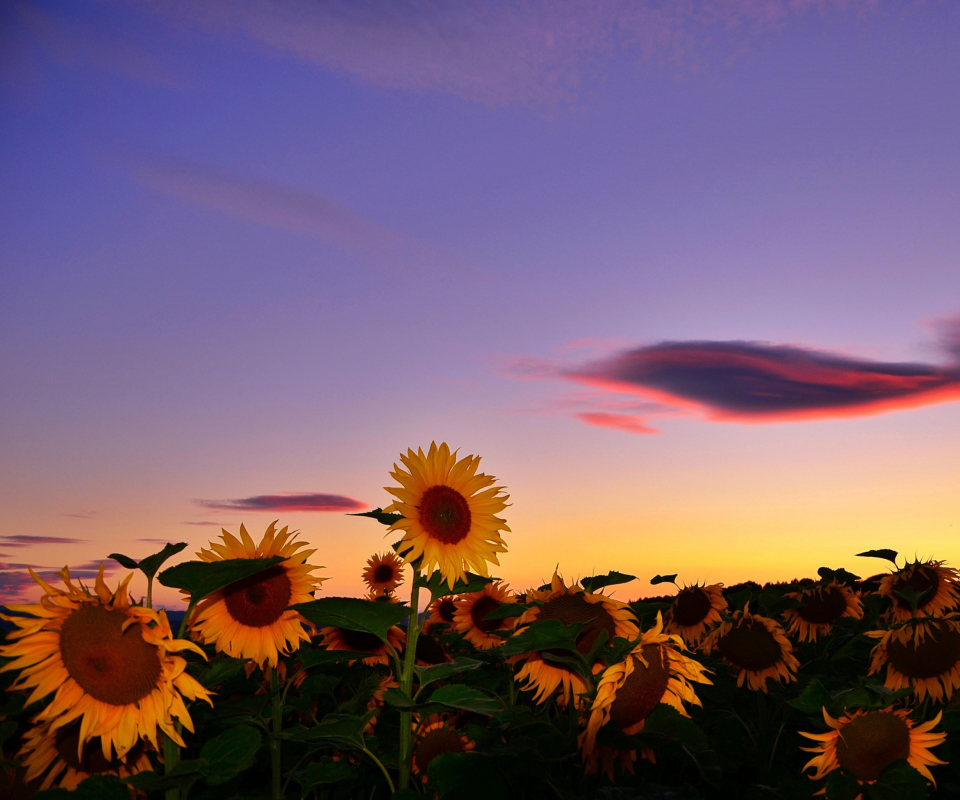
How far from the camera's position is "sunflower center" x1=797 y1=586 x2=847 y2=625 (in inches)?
431

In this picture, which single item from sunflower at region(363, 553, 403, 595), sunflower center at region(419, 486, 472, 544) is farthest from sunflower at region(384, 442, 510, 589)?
sunflower at region(363, 553, 403, 595)

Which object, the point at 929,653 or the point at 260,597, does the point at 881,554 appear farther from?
the point at 260,597

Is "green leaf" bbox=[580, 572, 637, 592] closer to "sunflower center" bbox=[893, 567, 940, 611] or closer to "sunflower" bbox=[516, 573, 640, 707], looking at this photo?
"sunflower" bbox=[516, 573, 640, 707]

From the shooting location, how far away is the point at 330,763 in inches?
195

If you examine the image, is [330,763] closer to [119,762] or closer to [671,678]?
[119,762]

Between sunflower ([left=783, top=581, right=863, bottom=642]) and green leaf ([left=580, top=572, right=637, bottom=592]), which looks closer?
green leaf ([left=580, top=572, right=637, bottom=592])

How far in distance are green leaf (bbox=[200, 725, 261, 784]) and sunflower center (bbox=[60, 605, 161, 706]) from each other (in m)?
0.49

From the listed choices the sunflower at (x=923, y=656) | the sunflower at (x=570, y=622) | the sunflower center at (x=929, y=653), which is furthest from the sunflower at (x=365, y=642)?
the sunflower center at (x=929, y=653)

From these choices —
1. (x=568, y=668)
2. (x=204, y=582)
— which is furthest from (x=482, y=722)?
(x=204, y=582)

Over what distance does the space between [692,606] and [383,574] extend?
9.20 metres

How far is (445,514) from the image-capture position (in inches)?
Result: 214

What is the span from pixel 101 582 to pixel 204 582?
52 centimetres

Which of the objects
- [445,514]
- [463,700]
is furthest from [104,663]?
[445,514]

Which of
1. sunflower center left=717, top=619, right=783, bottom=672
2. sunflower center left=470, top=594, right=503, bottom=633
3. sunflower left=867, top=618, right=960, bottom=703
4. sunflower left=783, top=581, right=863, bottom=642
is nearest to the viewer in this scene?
sunflower left=867, top=618, right=960, bottom=703
